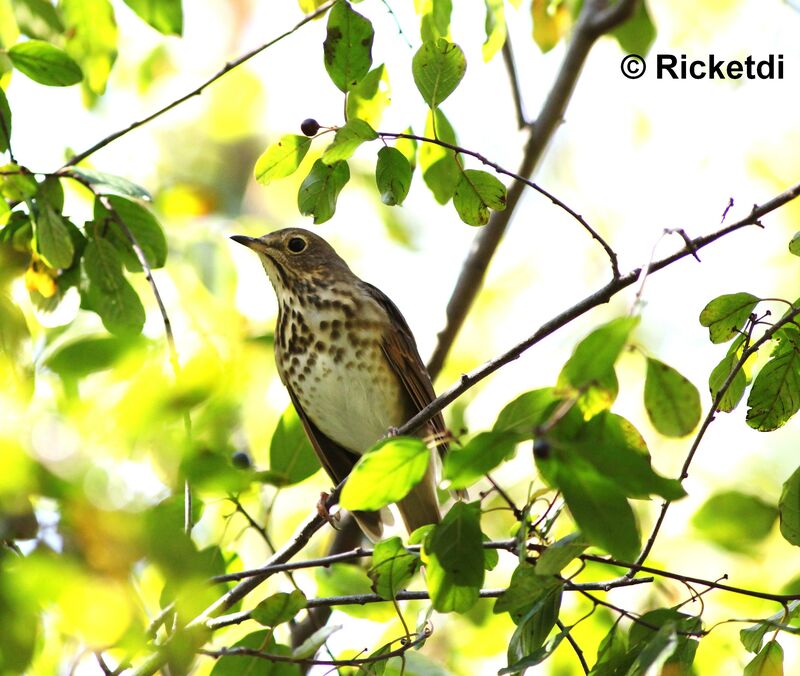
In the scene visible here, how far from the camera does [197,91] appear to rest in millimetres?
3143

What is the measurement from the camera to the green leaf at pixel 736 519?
3.02 meters

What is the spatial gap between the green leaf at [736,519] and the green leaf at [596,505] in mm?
1204

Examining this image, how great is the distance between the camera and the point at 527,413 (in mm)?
1936

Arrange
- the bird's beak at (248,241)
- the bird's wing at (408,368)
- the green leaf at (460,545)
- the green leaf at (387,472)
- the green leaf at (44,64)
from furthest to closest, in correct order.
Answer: the bird's beak at (248,241) < the bird's wing at (408,368) < the green leaf at (44,64) < the green leaf at (460,545) < the green leaf at (387,472)

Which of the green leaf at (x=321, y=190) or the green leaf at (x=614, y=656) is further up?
the green leaf at (x=321, y=190)

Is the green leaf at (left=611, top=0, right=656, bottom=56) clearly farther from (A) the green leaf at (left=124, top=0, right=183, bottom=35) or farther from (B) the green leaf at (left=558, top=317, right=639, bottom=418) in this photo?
(B) the green leaf at (left=558, top=317, right=639, bottom=418)

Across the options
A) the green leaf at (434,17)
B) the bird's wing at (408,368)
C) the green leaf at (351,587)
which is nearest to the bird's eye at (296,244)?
the bird's wing at (408,368)

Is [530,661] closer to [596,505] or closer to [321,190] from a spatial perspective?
[596,505]

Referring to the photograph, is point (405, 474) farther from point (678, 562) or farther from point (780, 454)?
point (780, 454)

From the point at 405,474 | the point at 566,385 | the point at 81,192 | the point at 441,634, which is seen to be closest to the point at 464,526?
the point at 405,474

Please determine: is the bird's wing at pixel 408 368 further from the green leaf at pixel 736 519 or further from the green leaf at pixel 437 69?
the green leaf at pixel 437 69

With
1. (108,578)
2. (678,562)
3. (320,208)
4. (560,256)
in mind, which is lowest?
(108,578)

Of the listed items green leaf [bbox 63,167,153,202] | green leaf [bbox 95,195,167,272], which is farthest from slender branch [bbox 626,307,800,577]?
green leaf [bbox 95,195,167,272]

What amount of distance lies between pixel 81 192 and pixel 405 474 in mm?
2081
